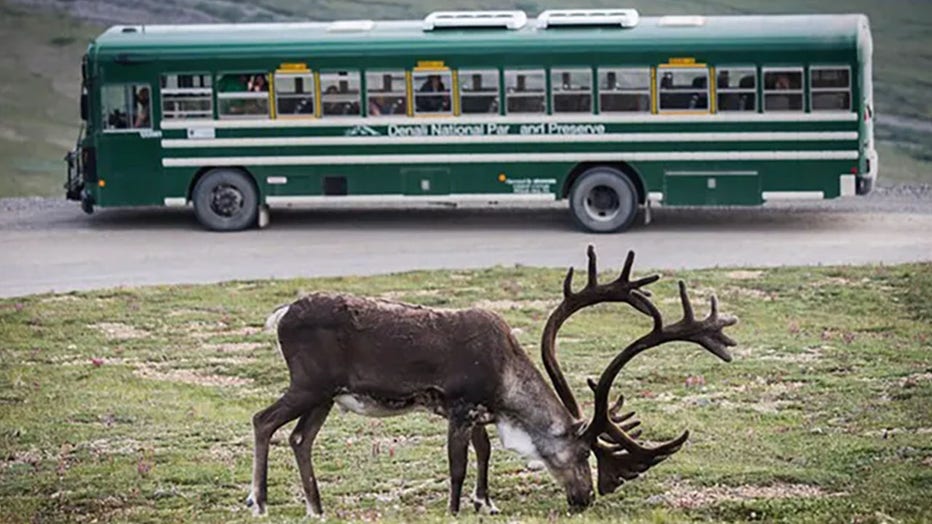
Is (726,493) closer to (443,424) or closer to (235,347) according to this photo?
(443,424)

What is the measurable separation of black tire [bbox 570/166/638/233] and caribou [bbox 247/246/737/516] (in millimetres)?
16707

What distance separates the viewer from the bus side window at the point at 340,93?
31.0 m

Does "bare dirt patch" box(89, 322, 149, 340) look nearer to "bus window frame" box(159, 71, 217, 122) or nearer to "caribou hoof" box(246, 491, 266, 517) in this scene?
"bus window frame" box(159, 71, 217, 122)

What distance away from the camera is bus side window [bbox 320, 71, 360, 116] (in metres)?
31.0

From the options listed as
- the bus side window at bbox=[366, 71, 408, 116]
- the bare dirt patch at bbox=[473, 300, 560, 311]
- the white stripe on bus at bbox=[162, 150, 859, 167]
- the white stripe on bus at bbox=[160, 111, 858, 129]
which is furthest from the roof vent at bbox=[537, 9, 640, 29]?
the bare dirt patch at bbox=[473, 300, 560, 311]

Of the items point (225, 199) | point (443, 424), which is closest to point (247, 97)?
point (225, 199)

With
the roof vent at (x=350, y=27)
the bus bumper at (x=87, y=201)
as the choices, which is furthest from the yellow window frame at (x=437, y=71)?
the bus bumper at (x=87, y=201)

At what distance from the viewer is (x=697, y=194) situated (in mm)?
30375

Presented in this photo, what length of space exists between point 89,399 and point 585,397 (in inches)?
194

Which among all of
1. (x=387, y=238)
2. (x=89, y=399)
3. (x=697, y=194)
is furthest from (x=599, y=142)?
(x=89, y=399)

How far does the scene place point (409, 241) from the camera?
1184 inches

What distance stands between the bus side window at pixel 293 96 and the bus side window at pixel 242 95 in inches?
7.8

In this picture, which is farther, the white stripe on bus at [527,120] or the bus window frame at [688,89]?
the bus window frame at [688,89]

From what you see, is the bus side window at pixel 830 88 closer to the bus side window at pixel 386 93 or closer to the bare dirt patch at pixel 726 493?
the bus side window at pixel 386 93
